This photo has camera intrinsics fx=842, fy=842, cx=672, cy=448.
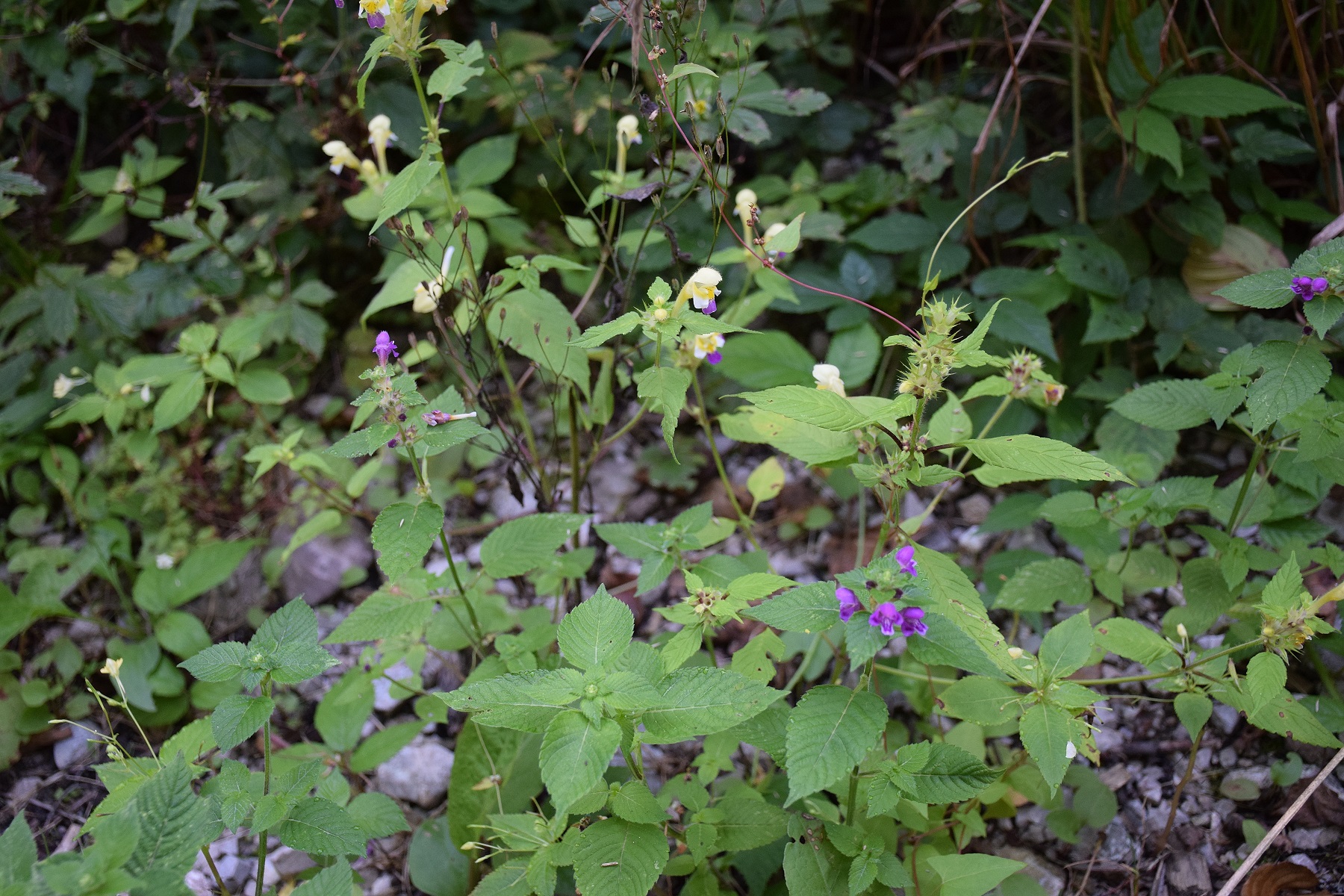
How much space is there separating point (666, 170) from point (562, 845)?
4.46 ft

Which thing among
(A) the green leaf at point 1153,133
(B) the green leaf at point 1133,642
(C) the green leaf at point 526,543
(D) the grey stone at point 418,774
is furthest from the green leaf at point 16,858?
(A) the green leaf at point 1153,133

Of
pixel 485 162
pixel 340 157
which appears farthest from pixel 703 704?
pixel 485 162

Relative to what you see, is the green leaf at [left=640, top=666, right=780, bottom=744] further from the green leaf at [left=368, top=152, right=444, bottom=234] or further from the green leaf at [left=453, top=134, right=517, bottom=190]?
the green leaf at [left=453, top=134, right=517, bottom=190]

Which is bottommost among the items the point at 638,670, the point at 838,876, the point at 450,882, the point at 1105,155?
the point at 450,882

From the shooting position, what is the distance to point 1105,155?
2520 mm

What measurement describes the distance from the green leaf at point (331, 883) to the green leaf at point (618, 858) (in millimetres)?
337

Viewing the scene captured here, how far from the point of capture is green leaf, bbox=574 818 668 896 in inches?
48.9

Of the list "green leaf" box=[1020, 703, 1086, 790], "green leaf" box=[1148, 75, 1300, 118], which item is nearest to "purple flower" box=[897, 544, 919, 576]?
"green leaf" box=[1020, 703, 1086, 790]

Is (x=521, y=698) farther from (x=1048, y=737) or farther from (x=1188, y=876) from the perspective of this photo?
(x=1188, y=876)

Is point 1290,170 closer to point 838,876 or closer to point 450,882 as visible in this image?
point 838,876

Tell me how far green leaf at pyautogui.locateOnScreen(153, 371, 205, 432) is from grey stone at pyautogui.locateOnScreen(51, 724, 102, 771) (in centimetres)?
80

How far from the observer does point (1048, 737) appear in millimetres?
1287

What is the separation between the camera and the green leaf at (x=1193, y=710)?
4.55ft

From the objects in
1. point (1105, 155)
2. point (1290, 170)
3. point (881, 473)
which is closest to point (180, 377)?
point (881, 473)
